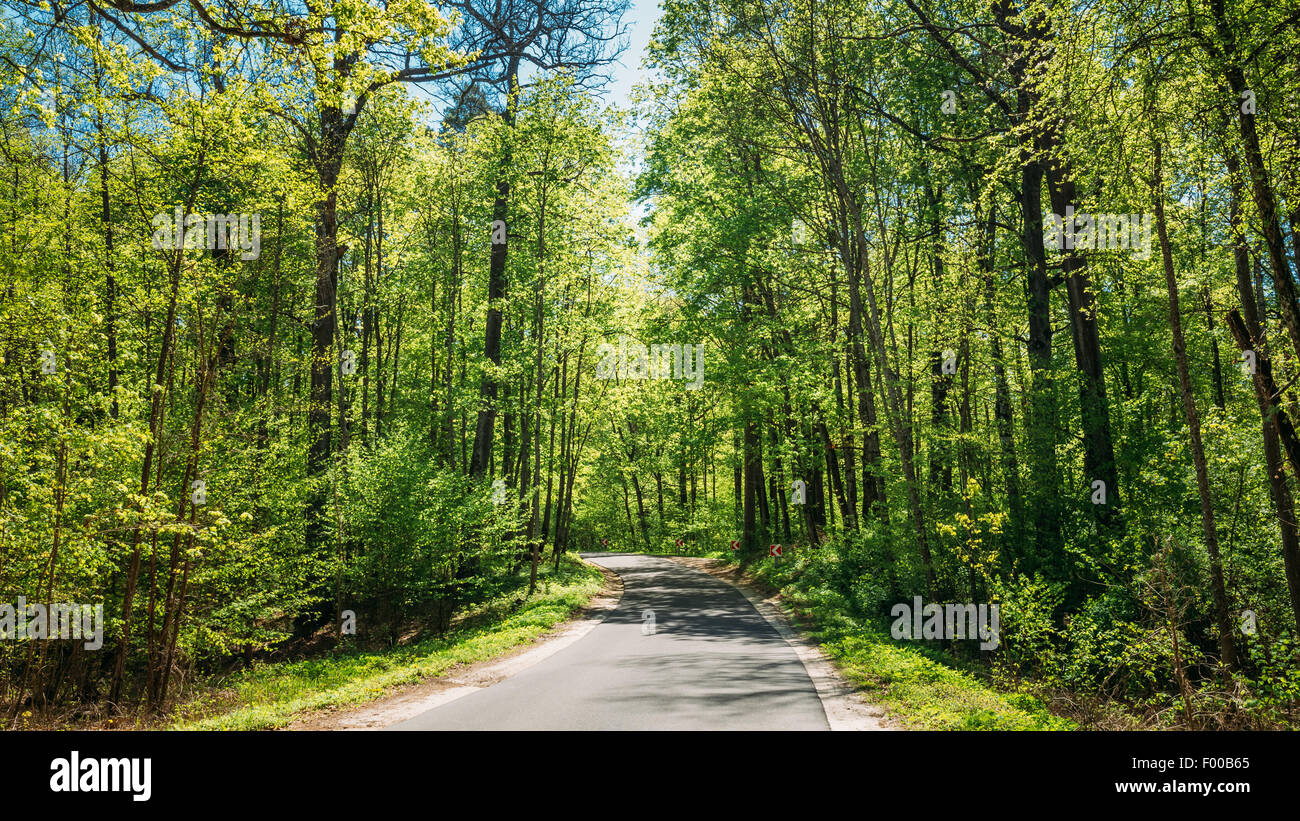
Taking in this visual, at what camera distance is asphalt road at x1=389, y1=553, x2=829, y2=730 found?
6.82 metres

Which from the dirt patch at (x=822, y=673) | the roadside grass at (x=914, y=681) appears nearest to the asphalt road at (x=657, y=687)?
the dirt patch at (x=822, y=673)

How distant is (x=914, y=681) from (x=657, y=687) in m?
3.30

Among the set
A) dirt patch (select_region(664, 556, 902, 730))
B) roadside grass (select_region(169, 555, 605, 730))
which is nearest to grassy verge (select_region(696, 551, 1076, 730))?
dirt patch (select_region(664, 556, 902, 730))

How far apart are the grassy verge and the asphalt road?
0.86 m

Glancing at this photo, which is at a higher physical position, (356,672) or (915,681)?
→ (915,681)

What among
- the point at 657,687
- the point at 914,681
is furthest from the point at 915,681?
the point at 657,687

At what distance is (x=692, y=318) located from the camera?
81.6 ft

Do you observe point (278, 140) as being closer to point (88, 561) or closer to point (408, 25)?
point (408, 25)

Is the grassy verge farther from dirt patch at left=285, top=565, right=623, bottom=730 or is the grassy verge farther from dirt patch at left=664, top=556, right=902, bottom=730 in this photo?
dirt patch at left=285, top=565, right=623, bottom=730

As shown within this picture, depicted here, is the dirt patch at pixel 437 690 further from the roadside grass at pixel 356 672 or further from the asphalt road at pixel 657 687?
the asphalt road at pixel 657 687

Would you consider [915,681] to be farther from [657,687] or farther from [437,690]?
[437,690]

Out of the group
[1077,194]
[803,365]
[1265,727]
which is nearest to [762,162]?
[803,365]

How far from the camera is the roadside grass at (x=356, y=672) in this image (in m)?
8.32

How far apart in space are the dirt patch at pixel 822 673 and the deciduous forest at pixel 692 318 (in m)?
0.41
